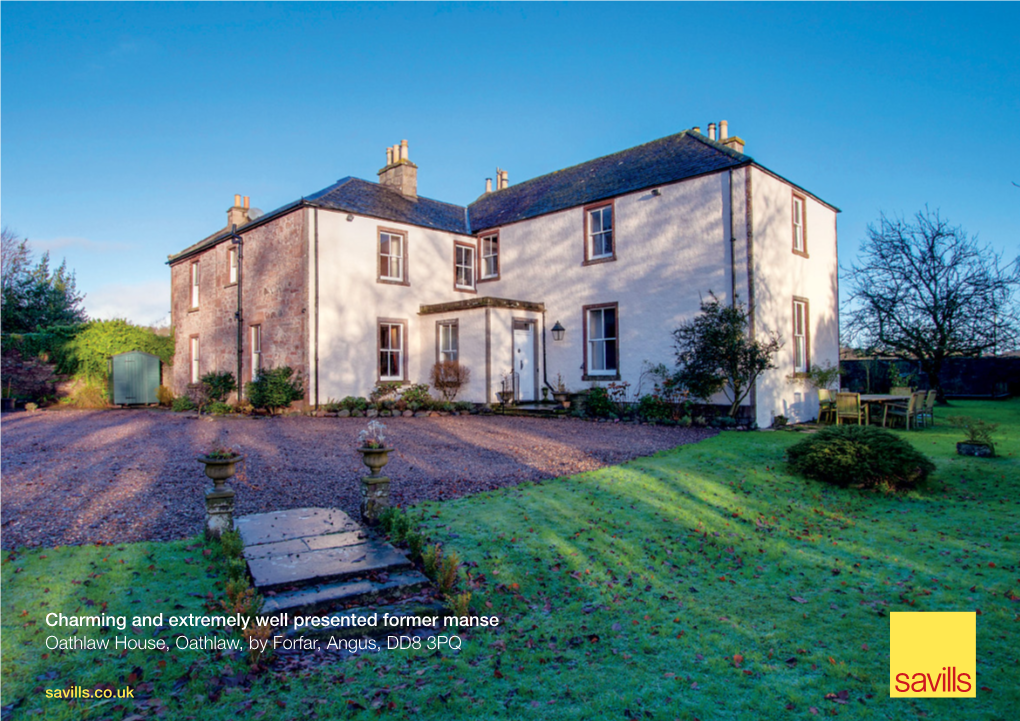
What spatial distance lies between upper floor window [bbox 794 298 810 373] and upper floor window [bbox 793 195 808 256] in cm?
150

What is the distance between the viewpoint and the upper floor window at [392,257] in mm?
18891

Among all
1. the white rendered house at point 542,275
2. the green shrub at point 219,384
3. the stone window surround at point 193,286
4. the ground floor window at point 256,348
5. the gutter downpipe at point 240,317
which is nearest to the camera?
the white rendered house at point 542,275

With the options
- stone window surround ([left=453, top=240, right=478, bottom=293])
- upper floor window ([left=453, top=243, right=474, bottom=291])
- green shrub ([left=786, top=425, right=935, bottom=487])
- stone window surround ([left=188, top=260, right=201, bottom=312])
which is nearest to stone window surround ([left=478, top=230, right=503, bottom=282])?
stone window surround ([left=453, top=240, right=478, bottom=293])

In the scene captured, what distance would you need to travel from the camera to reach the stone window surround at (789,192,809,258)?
53.3ft

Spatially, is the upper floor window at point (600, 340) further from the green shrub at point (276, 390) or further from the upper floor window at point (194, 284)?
the upper floor window at point (194, 284)

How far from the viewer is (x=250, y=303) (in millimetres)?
19875

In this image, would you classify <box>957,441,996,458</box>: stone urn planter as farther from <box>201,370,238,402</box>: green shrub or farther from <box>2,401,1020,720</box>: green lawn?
<box>201,370,238,402</box>: green shrub

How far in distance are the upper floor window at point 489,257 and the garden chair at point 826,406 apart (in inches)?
436

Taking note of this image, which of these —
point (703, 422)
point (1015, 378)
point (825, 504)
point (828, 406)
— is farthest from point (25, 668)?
point (1015, 378)

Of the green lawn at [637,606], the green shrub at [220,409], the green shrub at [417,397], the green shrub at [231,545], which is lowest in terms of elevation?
the green lawn at [637,606]

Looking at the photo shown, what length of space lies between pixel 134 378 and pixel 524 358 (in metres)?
15.6

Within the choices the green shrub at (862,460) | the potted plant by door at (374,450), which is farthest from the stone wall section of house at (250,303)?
the green shrub at (862,460)

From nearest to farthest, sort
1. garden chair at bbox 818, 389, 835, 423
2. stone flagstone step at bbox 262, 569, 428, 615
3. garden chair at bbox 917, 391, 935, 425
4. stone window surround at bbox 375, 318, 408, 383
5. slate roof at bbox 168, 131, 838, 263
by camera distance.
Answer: stone flagstone step at bbox 262, 569, 428, 615 → garden chair at bbox 917, 391, 935, 425 → garden chair at bbox 818, 389, 835, 423 → slate roof at bbox 168, 131, 838, 263 → stone window surround at bbox 375, 318, 408, 383

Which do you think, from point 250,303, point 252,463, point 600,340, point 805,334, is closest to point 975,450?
point 805,334
